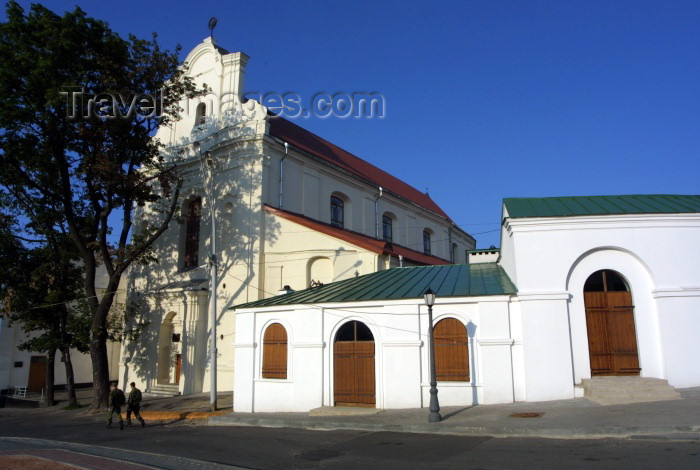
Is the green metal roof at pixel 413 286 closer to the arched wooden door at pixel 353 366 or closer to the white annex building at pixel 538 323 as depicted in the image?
the white annex building at pixel 538 323

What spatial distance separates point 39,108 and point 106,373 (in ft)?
38.3

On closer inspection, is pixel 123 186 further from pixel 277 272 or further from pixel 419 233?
pixel 419 233

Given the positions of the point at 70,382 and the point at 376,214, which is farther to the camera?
the point at 376,214

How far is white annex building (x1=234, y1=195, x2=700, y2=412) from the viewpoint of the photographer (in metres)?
14.9

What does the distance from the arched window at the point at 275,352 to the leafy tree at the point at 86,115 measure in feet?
30.1

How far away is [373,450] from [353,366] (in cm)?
573

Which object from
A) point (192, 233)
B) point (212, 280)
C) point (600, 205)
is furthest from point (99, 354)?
point (600, 205)

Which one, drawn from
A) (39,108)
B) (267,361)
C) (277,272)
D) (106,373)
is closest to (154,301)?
(106,373)

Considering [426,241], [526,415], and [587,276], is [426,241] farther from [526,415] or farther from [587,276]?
[526,415]

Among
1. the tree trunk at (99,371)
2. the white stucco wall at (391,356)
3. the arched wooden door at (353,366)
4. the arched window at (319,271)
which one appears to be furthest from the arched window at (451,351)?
the tree trunk at (99,371)

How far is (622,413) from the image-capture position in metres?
12.1

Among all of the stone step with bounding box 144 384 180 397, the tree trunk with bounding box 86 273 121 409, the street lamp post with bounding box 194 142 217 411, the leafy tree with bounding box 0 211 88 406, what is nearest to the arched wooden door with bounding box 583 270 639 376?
the street lamp post with bounding box 194 142 217 411

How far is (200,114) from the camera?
1195 inches

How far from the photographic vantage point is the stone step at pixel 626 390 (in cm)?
1362
